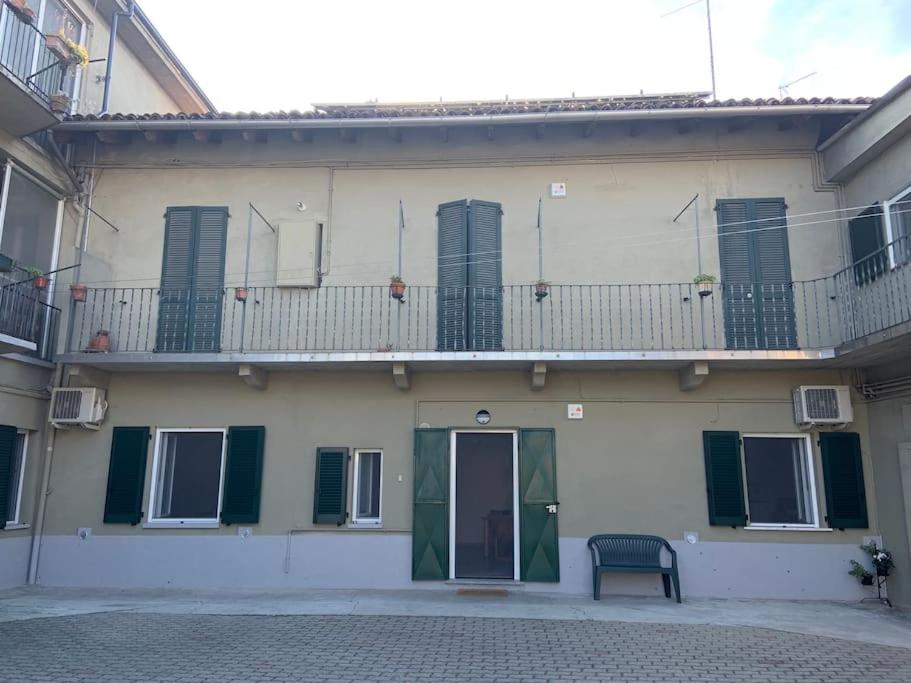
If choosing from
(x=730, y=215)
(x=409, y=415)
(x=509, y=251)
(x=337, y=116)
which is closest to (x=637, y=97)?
(x=730, y=215)

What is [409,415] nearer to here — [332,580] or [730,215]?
[332,580]

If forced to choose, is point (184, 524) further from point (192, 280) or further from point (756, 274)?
point (756, 274)

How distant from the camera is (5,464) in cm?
927

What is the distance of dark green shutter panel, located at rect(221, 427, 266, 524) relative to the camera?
9633 mm

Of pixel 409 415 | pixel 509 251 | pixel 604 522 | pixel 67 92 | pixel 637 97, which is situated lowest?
pixel 604 522

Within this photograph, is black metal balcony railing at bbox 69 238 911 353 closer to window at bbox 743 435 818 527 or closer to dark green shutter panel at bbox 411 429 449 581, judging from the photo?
dark green shutter panel at bbox 411 429 449 581

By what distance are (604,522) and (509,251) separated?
408 centimetres

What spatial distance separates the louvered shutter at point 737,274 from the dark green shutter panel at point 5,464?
9.96m

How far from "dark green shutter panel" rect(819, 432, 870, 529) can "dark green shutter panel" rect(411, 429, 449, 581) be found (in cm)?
516

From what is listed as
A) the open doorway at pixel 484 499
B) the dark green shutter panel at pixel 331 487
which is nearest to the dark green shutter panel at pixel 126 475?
the dark green shutter panel at pixel 331 487

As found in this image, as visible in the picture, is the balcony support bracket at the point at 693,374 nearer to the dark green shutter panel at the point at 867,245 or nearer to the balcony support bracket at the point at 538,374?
the balcony support bracket at the point at 538,374

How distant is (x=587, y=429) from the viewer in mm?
9680

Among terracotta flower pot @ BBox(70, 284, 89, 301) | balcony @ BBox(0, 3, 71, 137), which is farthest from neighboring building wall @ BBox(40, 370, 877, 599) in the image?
balcony @ BBox(0, 3, 71, 137)

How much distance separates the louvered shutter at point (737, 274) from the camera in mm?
9656
